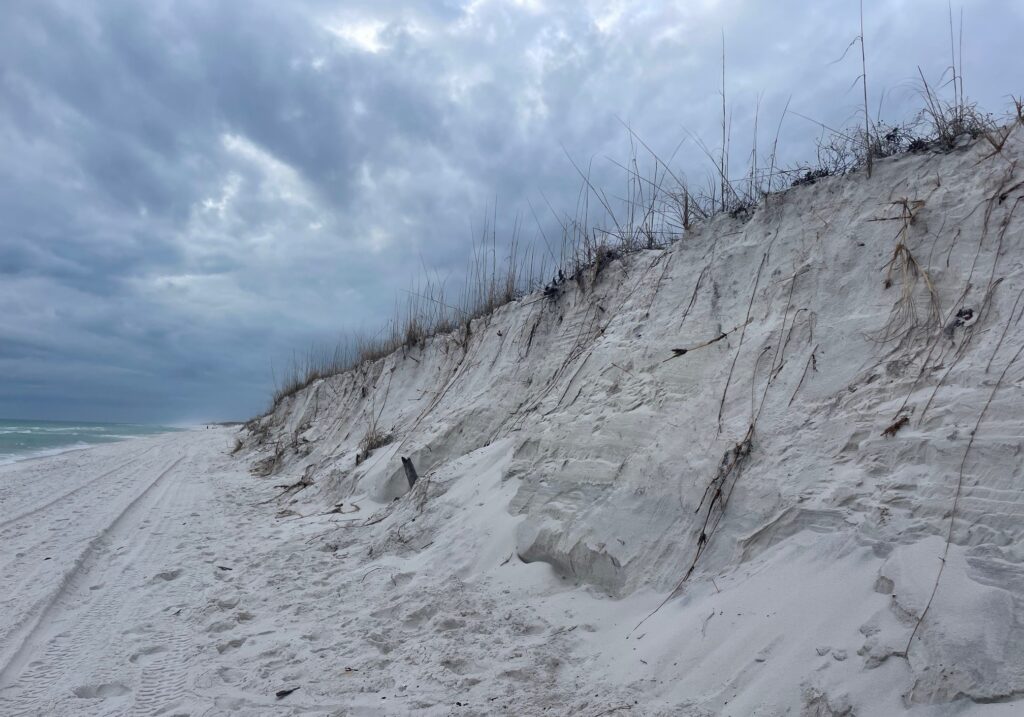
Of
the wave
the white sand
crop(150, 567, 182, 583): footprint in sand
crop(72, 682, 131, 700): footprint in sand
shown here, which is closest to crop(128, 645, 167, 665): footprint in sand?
the white sand

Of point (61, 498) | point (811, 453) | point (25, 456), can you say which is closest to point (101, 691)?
point (811, 453)

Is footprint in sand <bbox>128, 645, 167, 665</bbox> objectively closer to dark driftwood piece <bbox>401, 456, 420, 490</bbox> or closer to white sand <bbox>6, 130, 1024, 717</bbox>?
white sand <bbox>6, 130, 1024, 717</bbox>

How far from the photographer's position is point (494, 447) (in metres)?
5.60

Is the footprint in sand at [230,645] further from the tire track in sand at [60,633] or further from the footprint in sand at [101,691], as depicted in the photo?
the tire track in sand at [60,633]

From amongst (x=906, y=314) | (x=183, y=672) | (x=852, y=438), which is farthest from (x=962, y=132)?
(x=183, y=672)

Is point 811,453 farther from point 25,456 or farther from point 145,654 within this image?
point 25,456

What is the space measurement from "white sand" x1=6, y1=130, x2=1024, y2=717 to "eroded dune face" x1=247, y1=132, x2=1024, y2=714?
1 centimetres

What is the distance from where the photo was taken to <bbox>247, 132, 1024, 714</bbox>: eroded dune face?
7.03ft


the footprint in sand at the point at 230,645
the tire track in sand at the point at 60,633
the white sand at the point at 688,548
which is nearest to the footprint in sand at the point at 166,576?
the white sand at the point at 688,548

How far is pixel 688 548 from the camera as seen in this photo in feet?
10.2

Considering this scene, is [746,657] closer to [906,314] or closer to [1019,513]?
[1019,513]

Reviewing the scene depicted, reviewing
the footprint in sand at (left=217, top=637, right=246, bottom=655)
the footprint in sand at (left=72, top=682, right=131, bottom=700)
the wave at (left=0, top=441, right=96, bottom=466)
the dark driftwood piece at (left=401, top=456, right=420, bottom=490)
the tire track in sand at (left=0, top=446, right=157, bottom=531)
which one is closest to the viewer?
the footprint in sand at (left=72, top=682, right=131, bottom=700)

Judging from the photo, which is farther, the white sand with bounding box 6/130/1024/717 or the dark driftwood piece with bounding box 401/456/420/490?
the dark driftwood piece with bounding box 401/456/420/490

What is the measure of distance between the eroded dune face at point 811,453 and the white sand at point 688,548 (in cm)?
1
